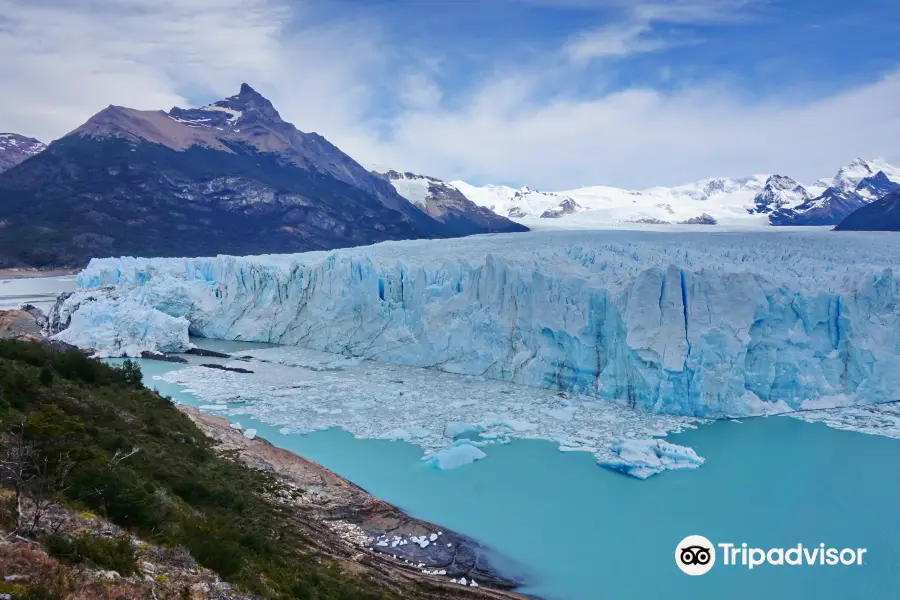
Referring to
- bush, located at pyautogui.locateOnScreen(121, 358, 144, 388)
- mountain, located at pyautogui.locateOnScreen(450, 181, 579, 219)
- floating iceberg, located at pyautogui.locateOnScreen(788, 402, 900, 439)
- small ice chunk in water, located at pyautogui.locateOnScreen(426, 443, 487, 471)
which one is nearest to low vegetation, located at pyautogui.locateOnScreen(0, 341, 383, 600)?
bush, located at pyautogui.locateOnScreen(121, 358, 144, 388)

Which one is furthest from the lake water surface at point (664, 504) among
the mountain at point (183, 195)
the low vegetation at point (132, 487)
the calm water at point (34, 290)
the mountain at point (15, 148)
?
the mountain at point (15, 148)

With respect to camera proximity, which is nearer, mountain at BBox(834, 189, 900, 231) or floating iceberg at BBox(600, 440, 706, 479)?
floating iceberg at BBox(600, 440, 706, 479)

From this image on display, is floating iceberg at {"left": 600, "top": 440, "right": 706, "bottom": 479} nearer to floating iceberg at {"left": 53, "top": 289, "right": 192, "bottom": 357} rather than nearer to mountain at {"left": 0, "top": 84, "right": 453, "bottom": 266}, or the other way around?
floating iceberg at {"left": 53, "top": 289, "right": 192, "bottom": 357}

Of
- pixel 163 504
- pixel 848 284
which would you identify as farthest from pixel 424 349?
pixel 163 504

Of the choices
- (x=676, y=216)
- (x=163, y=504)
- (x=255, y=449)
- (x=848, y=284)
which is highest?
(x=676, y=216)

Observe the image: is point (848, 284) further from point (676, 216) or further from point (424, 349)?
point (676, 216)

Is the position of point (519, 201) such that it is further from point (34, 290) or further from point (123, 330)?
point (123, 330)

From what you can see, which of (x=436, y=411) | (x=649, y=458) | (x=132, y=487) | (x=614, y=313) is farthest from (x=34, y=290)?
(x=649, y=458)
